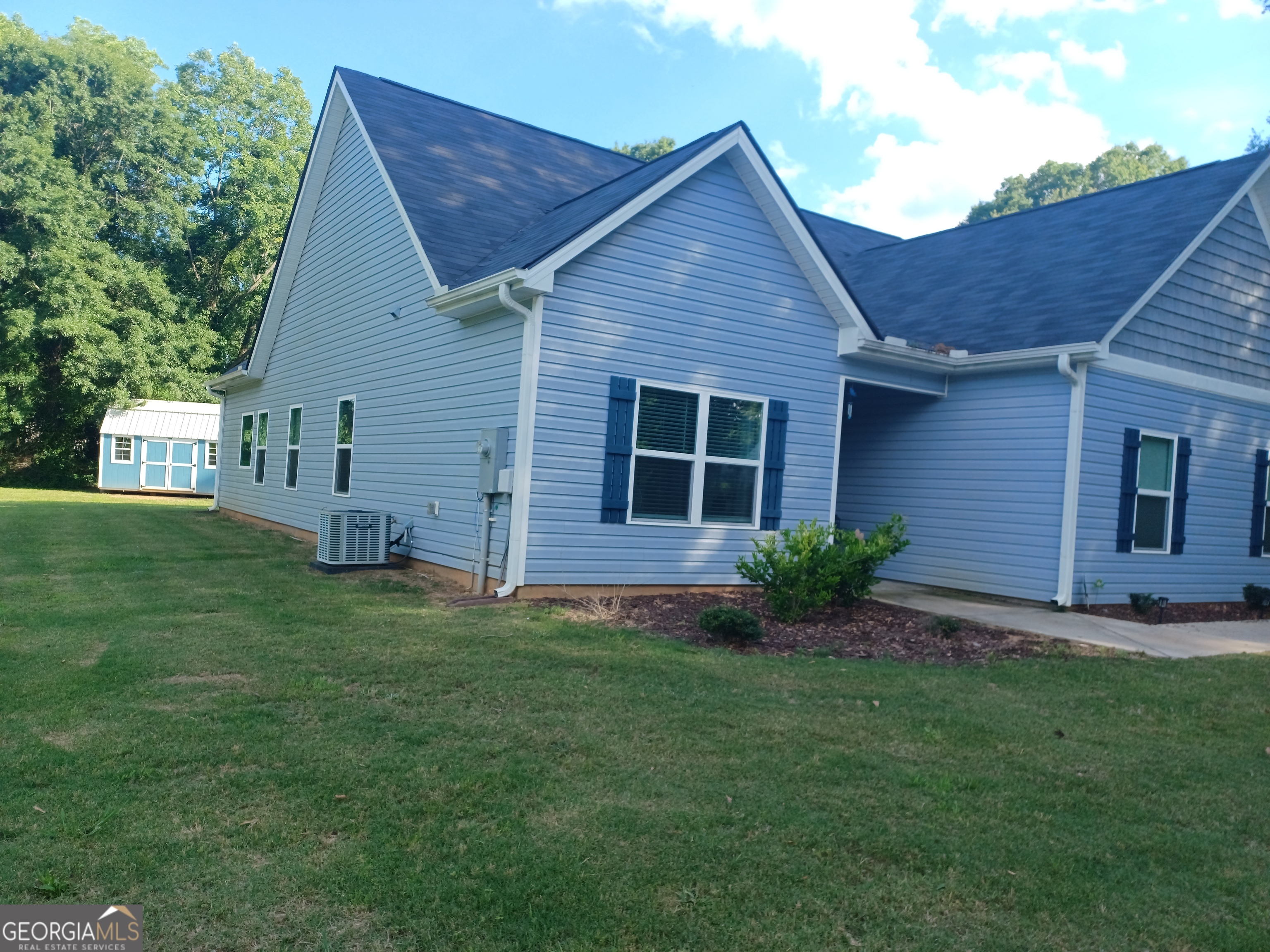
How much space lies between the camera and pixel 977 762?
4.36 m

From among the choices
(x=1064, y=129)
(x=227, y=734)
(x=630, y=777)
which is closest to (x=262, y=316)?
(x=227, y=734)

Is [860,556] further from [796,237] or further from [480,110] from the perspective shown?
[480,110]

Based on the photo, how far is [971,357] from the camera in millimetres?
10703

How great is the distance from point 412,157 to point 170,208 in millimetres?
24386

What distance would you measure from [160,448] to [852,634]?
1066 inches

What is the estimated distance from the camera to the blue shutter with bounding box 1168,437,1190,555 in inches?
434

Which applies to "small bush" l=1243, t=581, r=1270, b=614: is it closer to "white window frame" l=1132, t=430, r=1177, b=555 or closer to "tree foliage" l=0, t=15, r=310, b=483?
"white window frame" l=1132, t=430, r=1177, b=555

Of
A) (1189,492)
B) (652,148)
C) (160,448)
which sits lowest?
(160,448)

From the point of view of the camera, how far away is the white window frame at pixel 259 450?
16.4m

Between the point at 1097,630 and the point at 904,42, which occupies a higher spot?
the point at 904,42

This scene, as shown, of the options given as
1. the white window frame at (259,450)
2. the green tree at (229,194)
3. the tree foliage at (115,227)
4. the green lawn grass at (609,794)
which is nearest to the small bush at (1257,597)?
the green lawn grass at (609,794)

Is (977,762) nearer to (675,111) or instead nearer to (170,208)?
(675,111)

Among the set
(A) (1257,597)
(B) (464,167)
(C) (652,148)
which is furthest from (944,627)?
(C) (652,148)

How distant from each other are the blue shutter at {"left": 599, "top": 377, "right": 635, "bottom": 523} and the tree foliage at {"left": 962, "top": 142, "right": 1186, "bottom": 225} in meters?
40.7
